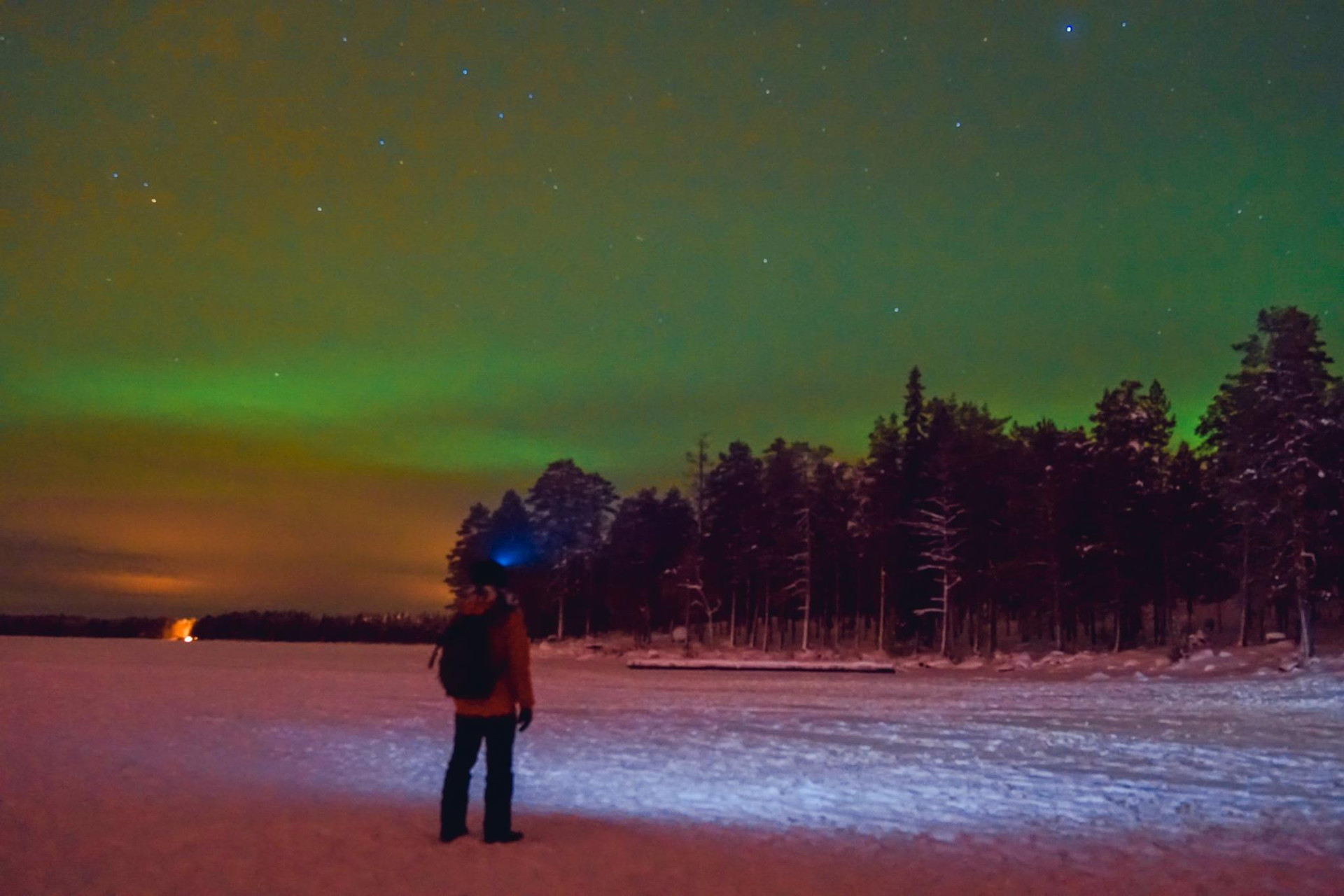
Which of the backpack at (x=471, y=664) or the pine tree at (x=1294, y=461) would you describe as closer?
the backpack at (x=471, y=664)

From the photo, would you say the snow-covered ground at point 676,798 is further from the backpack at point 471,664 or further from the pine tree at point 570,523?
the pine tree at point 570,523

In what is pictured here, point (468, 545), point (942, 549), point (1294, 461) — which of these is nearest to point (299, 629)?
point (468, 545)

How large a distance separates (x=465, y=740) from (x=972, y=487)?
60.2 m

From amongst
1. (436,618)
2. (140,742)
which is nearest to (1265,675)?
(140,742)

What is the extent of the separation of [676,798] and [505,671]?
125 inches

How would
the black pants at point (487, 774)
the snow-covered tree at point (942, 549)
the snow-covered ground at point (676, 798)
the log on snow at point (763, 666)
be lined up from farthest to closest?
the snow-covered tree at point (942, 549) < the log on snow at point (763, 666) < the black pants at point (487, 774) < the snow-covered ground at point (676, 798)

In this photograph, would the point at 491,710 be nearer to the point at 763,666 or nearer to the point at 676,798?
the point at 676,798

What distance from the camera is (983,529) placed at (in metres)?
64.8

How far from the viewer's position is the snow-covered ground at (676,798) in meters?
7.50

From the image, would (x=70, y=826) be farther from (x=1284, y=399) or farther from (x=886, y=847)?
(x=1284, y=399)

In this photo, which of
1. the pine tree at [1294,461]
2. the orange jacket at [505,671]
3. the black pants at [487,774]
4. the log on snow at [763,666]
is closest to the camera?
the black pants at [487,774]

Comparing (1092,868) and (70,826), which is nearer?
(1092,868)

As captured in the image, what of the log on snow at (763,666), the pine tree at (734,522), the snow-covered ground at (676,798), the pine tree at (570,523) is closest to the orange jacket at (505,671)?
the snow-covered ground at (676,798)

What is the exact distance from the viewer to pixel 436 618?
85812 mm
